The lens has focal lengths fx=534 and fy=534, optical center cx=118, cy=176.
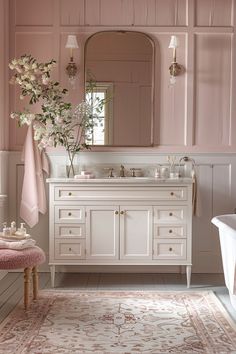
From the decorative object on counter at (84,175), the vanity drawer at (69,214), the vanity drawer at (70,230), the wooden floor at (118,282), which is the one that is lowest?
the wooden floor at (118,282)

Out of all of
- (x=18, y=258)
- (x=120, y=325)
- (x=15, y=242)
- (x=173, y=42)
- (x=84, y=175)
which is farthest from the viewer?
(x=173, y=42)

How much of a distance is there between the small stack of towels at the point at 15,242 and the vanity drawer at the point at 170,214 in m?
1.20

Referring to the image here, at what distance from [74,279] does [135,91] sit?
1911 mm

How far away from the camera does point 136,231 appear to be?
4.70 metres

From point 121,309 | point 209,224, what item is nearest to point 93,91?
point 209,224

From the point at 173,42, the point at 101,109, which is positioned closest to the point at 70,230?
the point at 101,109

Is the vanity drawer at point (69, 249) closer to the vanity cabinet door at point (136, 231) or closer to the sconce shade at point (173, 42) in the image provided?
the vanity cabinet door at point (136, 231)

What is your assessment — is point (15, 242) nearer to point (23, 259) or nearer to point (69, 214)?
point (23, 259)

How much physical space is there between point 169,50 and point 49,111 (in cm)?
134

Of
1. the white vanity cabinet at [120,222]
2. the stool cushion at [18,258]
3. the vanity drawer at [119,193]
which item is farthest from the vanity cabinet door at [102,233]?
the stool cushion at [18,258]

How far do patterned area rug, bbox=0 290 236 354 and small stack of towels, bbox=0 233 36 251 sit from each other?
467 millimetres

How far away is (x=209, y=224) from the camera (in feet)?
17.4

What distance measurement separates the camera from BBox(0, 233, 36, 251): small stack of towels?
3900mm

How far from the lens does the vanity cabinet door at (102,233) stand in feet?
15.4
